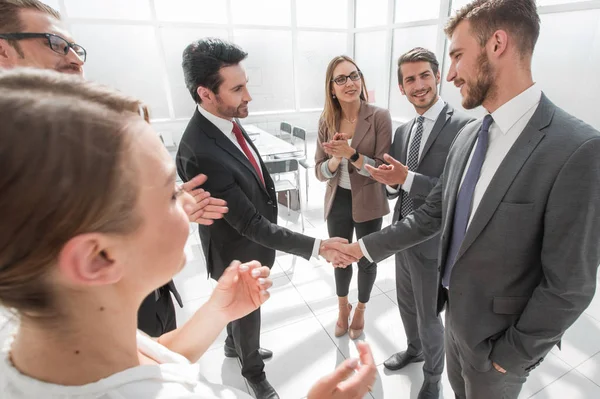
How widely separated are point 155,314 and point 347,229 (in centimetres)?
152

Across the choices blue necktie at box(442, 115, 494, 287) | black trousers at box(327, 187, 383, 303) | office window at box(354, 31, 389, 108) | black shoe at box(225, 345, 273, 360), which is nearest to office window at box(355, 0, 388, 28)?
office window at box(354, 31, 389, 108)

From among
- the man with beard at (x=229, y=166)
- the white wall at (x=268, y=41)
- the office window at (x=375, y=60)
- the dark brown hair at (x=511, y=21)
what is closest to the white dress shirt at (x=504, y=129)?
the dark brown hair at (x=511, y=21)

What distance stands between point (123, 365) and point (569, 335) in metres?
3.00

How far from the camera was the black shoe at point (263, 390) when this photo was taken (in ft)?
6.29

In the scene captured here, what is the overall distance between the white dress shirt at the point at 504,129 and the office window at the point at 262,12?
7758mm

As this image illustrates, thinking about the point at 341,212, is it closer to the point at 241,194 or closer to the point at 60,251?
the point at 241,194

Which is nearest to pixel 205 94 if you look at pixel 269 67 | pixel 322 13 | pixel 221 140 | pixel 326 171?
pixel 221 140

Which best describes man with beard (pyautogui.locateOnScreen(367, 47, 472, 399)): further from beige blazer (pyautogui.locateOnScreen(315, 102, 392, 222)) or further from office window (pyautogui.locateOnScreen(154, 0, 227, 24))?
office window (pyautogui.locateOnScreen(154, 0, 227, 24))

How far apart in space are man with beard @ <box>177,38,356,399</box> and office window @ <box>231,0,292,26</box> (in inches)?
272

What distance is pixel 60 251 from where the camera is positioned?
0.40 meters

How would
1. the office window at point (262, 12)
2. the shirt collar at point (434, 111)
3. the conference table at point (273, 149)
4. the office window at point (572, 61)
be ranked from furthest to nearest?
the office window at point (262, 12), the conference table at point (273, 149), the office window at point (572, 61), the shirt collar at point (434, 111)

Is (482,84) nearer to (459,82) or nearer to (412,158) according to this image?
(459,82)

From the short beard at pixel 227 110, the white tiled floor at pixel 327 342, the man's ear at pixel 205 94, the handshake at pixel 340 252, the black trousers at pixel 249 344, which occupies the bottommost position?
the white tiled floor at pixel 327 342

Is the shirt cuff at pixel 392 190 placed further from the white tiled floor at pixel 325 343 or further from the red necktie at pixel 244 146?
the white tiled floor at pixel 325 343
